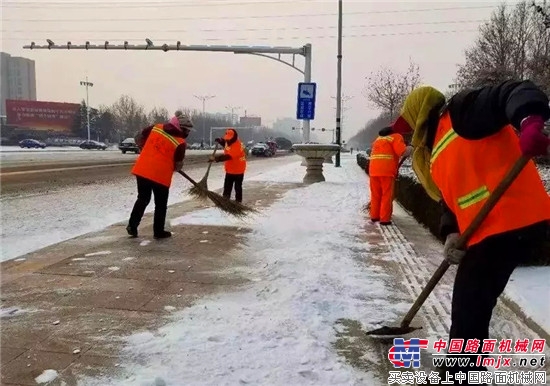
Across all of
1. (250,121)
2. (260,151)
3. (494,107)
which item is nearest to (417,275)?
(494,107)

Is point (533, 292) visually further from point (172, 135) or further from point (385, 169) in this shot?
point (172, 135)

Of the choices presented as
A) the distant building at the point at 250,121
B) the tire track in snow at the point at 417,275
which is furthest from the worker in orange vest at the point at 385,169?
the distant building at the point at 250,121

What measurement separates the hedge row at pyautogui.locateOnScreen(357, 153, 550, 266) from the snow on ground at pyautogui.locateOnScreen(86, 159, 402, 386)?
4.65 feet

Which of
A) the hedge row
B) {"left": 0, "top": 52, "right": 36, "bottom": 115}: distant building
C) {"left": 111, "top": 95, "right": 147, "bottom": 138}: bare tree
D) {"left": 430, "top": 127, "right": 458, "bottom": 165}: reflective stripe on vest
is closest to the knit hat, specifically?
the hedge row

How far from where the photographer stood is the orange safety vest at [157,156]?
5.97m

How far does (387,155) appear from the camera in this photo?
7348 mm

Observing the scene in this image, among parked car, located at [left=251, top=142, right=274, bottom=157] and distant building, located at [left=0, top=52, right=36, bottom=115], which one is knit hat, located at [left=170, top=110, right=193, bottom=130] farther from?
distant building, located at [left=0, top=52, right=36, bottom=115]

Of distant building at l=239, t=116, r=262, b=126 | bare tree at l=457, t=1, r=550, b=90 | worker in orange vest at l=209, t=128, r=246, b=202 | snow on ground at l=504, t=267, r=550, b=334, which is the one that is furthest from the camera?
distant building at l=239, t=116, r=262, b=126

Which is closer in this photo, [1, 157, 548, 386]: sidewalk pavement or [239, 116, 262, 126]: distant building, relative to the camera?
[1, 157, 548, 386]: sidewalk pavement

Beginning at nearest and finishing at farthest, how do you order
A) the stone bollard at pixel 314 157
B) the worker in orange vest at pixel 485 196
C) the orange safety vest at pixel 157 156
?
the worker in orange vest at pixel 485 196, the orange safety vest at pixel 157 156, the stone bollard at pixel 314 157

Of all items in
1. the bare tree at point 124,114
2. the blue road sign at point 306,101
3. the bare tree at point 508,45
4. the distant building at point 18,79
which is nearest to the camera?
the blue road sign at point 306,101

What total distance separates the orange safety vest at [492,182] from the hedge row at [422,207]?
2468 millimetres

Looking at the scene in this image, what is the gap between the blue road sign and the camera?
1606 centimetres

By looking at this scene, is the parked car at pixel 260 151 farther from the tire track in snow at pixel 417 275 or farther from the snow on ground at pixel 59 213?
the tire track in snow at pixel 417 275
